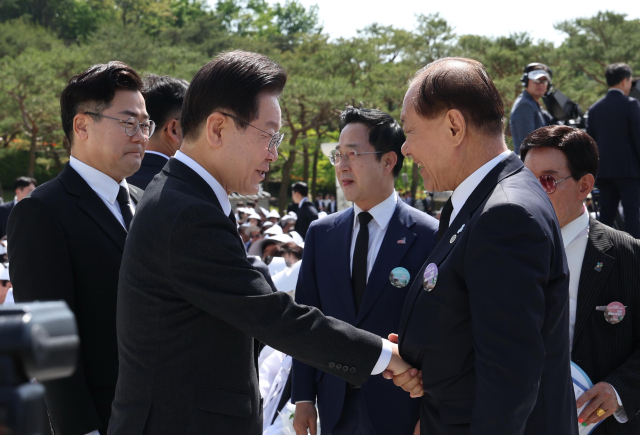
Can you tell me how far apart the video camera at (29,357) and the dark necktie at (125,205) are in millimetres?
1716

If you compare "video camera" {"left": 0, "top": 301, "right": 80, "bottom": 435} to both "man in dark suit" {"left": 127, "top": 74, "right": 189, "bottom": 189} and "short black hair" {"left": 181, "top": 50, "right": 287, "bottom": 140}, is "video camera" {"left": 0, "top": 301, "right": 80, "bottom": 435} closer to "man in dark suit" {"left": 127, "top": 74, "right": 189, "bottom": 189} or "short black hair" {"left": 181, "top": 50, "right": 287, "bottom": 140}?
"short black hair" {"left": 181, "top": 50, "right": 287, "bottom": 140}

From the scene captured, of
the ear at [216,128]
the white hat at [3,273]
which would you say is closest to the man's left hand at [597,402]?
the ear at [216,128]

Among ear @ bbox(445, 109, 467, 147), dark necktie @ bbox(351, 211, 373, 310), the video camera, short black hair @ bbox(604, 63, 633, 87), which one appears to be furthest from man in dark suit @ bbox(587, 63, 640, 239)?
the video camera

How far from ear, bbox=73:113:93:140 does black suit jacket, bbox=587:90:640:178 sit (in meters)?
4.66

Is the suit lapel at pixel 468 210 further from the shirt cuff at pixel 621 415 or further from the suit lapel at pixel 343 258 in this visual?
the shirt cuff at pixel 621 415

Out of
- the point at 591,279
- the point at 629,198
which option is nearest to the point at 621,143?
the point at 629,198

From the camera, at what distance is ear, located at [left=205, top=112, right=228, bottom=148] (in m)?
1.84

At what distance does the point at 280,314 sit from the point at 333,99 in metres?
Answer: 21.7

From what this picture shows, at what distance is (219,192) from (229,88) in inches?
12.5

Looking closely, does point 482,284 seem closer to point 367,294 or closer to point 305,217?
point 367,294

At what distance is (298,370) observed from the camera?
2.65 meters

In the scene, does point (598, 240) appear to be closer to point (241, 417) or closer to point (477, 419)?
point (477, 419)

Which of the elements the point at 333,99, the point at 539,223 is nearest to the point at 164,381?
the point at 539,223

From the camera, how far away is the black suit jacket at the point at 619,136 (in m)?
5.38
